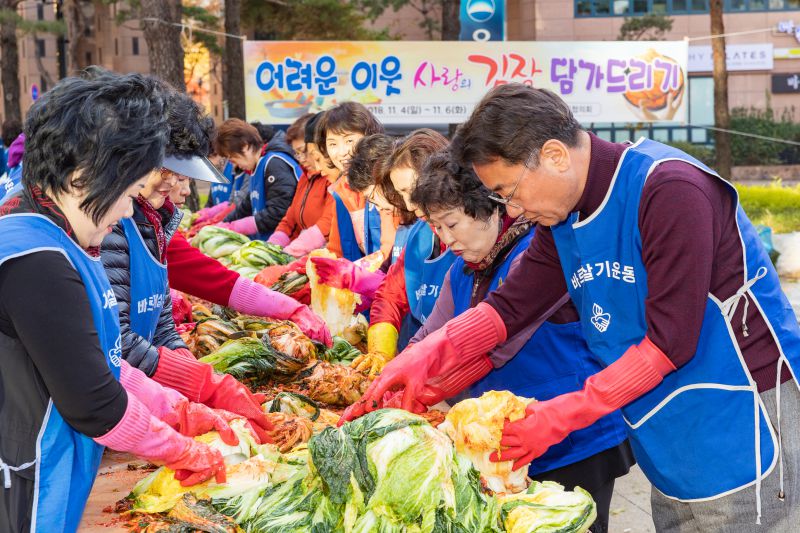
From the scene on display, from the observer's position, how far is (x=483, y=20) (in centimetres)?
1095

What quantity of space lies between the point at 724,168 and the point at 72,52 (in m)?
13.6

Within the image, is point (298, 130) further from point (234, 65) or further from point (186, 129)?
point (234, 65)

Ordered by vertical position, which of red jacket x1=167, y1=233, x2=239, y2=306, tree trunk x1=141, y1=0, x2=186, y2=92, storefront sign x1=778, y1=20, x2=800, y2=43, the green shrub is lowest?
the green shrub

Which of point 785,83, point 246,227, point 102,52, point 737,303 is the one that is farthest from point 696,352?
point 102,52

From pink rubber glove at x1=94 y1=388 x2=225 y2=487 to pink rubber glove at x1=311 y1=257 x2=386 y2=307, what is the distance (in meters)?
1.87

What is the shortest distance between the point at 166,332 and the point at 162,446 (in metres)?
1.12

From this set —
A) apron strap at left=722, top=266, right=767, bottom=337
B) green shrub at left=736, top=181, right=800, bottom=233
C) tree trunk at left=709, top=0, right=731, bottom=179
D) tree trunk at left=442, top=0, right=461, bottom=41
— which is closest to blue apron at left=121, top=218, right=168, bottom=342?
apron strap at left=722, top=266, right=767, bottom=337

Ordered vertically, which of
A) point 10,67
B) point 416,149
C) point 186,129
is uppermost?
point 10,67

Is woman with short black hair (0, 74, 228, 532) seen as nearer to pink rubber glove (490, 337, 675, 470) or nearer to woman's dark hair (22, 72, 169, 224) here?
woman's dark hair (22, 72, 169, 224)

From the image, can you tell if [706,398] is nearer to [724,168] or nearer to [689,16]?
[724,168]

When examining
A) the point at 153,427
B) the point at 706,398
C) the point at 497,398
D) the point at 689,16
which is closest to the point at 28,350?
the point at 153,427

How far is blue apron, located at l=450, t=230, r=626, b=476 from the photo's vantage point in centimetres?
271

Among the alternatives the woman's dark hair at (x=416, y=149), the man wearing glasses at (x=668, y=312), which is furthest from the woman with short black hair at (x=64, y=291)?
the woman's dark hair at (x=416, y=149)

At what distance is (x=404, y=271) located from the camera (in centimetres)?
386
